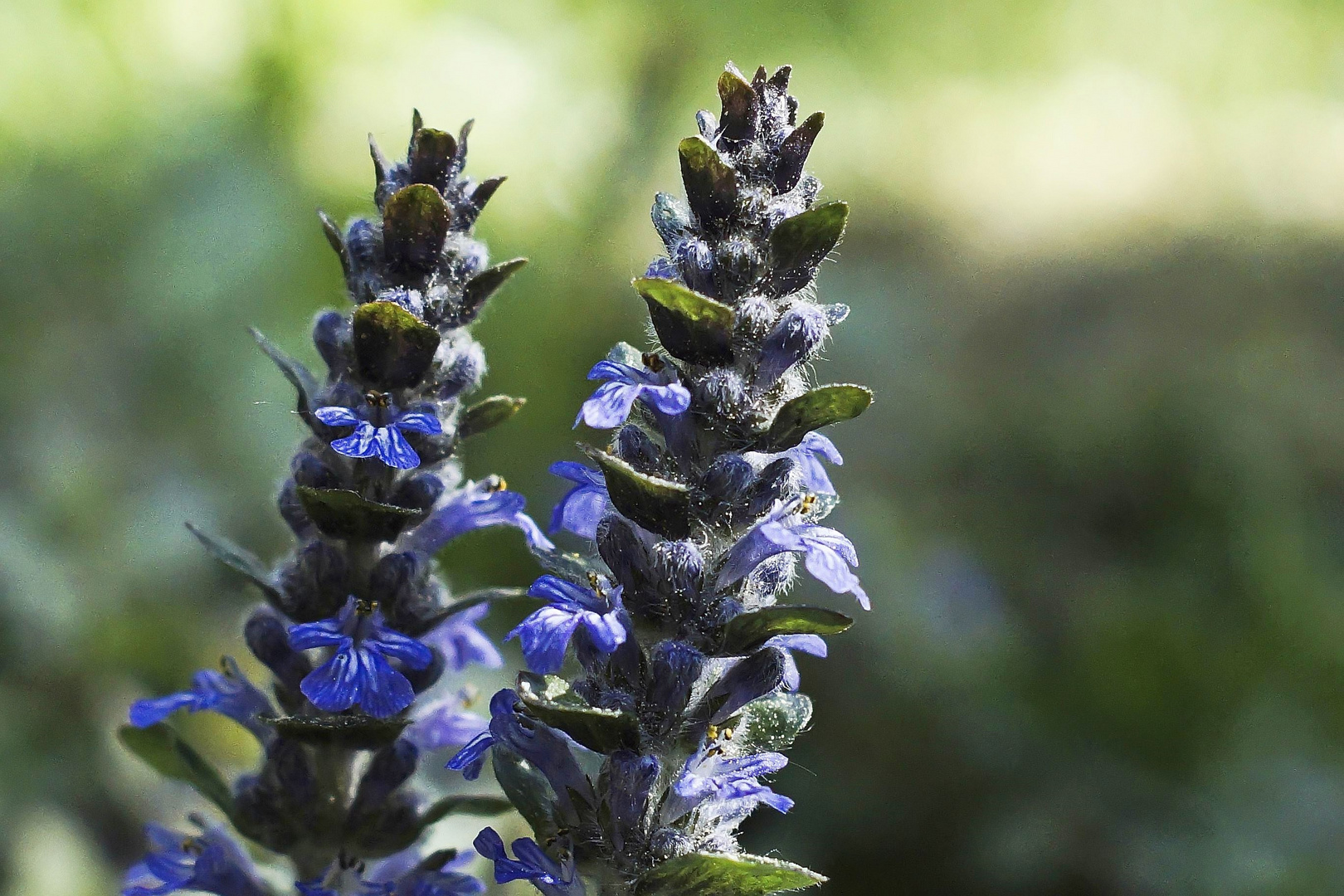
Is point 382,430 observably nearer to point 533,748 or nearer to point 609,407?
point 609,407

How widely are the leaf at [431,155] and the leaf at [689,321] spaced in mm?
401

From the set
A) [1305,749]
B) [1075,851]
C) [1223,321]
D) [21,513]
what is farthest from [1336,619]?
[21,513]

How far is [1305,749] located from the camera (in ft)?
13.1

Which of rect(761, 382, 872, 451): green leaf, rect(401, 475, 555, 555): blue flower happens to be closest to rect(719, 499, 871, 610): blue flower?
rect(761, 382, 872, 451): green leaf

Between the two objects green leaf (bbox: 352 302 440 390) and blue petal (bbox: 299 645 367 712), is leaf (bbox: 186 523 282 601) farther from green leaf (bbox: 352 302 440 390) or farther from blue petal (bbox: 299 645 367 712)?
green leaf (bbox: 352 302 440 390)

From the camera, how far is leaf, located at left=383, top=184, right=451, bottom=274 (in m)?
1.49

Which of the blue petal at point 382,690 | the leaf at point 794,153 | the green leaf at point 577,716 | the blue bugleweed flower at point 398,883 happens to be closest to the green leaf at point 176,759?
the blue bugleweed flower at point 398,883

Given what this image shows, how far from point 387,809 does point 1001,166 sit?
10.3 meters

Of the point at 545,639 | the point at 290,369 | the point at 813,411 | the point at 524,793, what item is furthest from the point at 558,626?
the point at 290,369

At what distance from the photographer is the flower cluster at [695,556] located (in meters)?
1.36

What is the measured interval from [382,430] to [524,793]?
51 centimetres

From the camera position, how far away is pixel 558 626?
1313 mm

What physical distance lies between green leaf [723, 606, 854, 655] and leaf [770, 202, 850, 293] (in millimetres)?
431

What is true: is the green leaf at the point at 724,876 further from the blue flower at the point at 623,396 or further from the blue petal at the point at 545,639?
the blue flower at the point at 623,396
